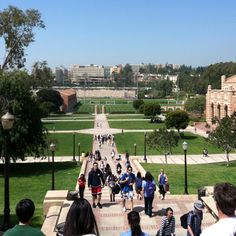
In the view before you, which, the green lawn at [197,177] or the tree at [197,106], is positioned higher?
the tree at [197,106]

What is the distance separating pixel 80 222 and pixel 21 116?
29.9 metres

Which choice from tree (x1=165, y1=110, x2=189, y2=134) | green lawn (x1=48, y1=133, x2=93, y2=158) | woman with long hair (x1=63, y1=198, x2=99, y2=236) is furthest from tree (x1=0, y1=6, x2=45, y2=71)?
woman with long hair (x1=63, y1=198, x2=99, y2=236)

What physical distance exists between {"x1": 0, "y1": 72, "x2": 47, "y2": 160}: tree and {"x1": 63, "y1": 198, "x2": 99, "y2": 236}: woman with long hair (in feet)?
91.9

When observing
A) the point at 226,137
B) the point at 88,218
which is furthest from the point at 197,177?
the point at 88,218

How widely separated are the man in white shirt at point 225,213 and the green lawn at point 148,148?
4518cm

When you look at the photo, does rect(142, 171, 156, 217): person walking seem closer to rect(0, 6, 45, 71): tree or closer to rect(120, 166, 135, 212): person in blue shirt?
rect(120, 166, 135, 212): person in blue shirt

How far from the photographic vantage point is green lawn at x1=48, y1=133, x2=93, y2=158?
50897mm

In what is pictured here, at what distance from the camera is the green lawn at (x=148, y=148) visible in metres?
50.8

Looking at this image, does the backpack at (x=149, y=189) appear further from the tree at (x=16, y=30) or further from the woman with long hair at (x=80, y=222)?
the tree at (x=16, y=30)

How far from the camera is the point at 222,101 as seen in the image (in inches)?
2891

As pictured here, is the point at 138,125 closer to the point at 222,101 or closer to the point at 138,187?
the point at 222,101

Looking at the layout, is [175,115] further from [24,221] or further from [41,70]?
[24,221]

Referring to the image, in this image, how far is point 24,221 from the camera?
16.8ft

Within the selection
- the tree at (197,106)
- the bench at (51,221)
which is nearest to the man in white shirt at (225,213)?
the bench at (51,221)
